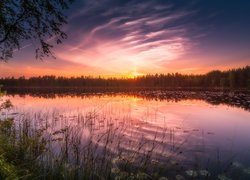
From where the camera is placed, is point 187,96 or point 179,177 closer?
point 179,177

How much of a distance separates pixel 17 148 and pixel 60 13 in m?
5.42

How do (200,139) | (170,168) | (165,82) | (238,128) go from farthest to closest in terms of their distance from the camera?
(165,82), (238,128), (200,139), (170,168)

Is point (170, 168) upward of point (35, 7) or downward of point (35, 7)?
downward

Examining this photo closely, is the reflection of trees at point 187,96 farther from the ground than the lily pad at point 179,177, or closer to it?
closer to it

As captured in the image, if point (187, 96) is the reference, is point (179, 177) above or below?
above

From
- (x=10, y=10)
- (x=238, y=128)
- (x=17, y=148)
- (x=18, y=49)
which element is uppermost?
(x=10, y=10)

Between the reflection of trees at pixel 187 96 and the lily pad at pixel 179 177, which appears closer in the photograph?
the lily pad at pixel 179 177

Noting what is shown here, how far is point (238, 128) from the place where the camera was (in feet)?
60.9

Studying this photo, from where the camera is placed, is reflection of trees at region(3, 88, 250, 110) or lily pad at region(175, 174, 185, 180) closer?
lily pad at region(175, 174, 185, 180)

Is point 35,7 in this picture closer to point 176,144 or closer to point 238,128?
point 176,144

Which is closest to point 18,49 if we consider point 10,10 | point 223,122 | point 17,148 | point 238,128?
point 10,10

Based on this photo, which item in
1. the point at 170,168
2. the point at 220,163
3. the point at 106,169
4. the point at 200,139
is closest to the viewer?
the point at 106,169

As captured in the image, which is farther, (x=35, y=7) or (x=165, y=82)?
(x=165, y=82)

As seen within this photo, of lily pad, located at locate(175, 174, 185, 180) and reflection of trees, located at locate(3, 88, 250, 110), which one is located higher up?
lily pad, located at locate(175, 174, 185, 180)
